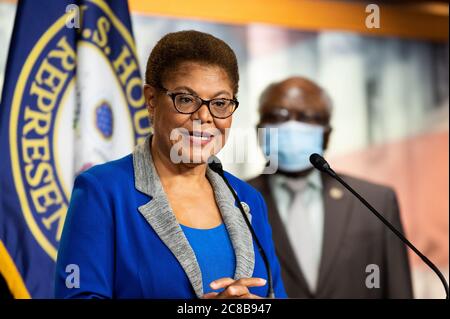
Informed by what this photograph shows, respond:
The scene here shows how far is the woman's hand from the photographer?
5.39 feet

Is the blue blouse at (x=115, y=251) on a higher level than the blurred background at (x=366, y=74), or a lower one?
lower

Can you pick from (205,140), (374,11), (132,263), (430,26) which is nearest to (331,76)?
(374,11)

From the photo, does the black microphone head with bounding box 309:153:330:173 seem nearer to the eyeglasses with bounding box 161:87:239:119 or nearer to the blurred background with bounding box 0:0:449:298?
the eyeglasses with bounding box 161:87:239:119

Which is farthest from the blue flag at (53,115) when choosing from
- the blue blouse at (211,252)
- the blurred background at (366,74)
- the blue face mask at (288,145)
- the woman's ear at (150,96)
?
the blue blouse at (211,252)

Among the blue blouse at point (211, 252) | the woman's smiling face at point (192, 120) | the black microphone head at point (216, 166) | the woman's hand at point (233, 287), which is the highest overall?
the woman's smiling face at point (192, 120)

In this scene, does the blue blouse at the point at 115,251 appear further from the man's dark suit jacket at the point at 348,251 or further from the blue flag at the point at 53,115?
the man's dark suit jacket at the point at 348,251

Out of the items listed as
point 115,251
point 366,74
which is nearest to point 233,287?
point 115,251

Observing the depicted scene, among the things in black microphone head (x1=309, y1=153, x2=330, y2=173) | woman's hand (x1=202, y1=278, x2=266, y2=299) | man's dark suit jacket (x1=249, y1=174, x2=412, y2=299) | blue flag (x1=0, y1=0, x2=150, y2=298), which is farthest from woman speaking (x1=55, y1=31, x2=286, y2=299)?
man's dark suit jacket (x1=249, y1=174, x2=412, y2=299)

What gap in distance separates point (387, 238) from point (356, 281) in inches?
12.9

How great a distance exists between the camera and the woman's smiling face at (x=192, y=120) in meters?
1.96

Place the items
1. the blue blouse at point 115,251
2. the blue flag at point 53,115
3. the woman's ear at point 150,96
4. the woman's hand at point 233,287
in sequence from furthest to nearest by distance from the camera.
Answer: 1. the blue flag at point 53,115
2. the woman's ear at point 150,96
3. the blue blouse at point 115,251
4. the woman's hand at point 233,287

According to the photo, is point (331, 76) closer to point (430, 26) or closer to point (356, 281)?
point (430, 26)

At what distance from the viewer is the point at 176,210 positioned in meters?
1.94

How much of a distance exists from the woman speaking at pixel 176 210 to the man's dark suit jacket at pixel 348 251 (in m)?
1.62
